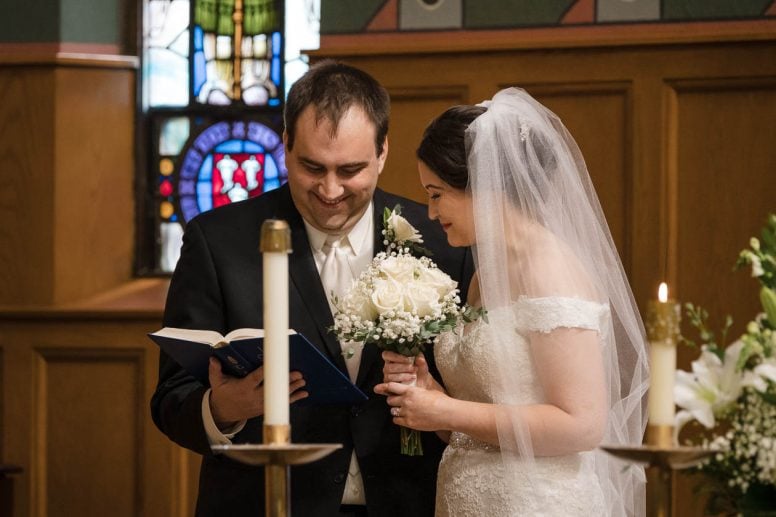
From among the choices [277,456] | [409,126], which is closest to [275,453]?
[277,456]

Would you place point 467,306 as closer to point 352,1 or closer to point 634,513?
point 634,513

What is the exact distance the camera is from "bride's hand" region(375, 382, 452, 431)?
10.2ft

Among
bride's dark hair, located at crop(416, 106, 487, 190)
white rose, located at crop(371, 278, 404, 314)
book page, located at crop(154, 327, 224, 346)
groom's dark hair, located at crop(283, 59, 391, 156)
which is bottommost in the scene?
book page, located at crop(154, 327, 224, 346)

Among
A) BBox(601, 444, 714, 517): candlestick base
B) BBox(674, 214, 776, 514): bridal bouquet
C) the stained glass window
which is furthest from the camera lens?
the stained glass window

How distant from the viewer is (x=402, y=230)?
3.47 m

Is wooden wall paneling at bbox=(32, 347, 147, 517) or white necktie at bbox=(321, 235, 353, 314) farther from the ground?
white necktie at bbox=(321, 235, 353, 314)

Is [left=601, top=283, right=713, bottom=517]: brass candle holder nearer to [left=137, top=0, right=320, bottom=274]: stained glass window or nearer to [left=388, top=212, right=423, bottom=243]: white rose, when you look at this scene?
[left=388, top=212, right=423, bottom=243]: white rose

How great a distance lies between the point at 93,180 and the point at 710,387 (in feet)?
16.3

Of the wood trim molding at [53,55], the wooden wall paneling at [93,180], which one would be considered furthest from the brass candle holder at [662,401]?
the wood trim molding at [53,55]

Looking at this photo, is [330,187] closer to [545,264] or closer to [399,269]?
[399,269]

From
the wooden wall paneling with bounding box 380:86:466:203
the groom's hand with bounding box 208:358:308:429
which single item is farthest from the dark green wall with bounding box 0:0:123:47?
the groom's hand with bounding box 208:358:308:429

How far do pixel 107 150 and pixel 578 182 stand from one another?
3607mm

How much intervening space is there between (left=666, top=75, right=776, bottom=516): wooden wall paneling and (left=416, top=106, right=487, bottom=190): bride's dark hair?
2.49 m

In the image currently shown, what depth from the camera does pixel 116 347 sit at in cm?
621
